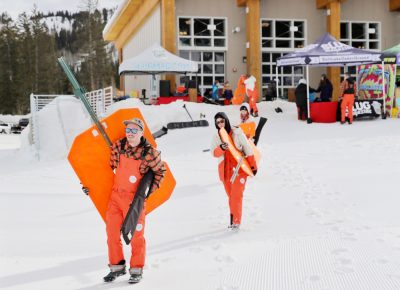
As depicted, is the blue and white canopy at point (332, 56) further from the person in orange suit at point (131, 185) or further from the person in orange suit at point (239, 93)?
the person in orange suit at point (131, 185)

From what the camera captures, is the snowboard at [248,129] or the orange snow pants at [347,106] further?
the orange snow pants at [347,106]

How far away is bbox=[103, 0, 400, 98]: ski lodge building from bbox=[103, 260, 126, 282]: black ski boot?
18833 mm

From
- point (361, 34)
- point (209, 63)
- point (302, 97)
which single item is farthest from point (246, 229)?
point (361, 34)

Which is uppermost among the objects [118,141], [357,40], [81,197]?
[357,40]

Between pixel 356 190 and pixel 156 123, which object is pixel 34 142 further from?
pixel 356 190

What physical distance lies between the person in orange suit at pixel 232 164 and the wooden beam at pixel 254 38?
1784 cm

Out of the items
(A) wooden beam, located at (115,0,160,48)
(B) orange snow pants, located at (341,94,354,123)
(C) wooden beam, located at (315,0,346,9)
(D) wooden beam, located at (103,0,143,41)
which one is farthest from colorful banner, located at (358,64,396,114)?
(D) wooden beam, located at (103,0,143,41)

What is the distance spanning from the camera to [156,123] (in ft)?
59.4

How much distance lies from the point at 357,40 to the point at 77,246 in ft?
75.9

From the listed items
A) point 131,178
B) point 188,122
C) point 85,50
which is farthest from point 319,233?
point 85,50

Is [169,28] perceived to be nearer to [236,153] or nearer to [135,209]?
[236,153]

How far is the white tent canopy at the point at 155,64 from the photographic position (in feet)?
66.4

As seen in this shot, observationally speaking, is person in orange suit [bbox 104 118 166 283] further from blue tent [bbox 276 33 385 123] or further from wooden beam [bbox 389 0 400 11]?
wooden beam [bbox 389 0 400 11]

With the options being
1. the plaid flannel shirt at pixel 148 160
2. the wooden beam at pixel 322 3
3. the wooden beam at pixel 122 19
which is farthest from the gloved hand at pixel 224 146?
the wooden beam at pixel 122 19
